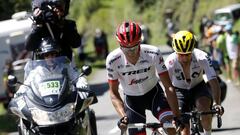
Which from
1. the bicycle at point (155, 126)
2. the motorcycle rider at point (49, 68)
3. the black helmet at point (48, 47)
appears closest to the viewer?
the bicycle at point (155, 126)

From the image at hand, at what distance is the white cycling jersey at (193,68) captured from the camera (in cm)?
931

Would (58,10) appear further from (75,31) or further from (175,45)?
Answer: (175,45)

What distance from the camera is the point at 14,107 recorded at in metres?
8.48

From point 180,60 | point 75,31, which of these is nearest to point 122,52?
point 180,60

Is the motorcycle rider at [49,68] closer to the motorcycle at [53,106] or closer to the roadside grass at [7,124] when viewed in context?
the motorcycle at [53,106]

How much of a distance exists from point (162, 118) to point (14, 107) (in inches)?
69.8

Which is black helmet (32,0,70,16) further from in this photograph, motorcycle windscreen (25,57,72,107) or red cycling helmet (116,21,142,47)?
red cycling helmet (116,21,142,47)

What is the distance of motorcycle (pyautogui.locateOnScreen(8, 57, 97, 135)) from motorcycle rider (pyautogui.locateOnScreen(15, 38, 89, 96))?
0.23ft

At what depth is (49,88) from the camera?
826 centimetres

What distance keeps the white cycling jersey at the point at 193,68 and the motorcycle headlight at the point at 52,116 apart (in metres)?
1.97

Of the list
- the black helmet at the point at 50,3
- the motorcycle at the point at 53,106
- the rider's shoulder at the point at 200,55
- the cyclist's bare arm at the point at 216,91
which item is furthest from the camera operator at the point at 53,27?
the cyclist's bare arm at the point at 216,91

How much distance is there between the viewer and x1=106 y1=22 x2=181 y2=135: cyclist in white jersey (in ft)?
26.2

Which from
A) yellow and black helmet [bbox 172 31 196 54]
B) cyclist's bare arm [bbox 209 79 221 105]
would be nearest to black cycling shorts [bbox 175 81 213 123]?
cyclist's bare arm [bbox 209 79 221 105]

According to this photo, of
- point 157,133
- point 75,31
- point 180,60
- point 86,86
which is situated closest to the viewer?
point 157,133
